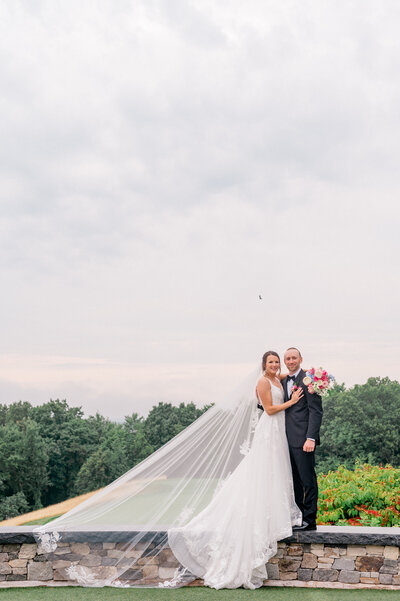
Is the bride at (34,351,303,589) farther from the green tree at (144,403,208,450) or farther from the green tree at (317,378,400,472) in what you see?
the green tree at (144,403,208,450)

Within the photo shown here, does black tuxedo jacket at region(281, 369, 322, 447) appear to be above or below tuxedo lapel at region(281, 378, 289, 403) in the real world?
below

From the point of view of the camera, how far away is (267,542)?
6574 mm

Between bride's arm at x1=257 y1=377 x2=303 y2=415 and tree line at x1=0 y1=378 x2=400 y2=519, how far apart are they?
1324 inches

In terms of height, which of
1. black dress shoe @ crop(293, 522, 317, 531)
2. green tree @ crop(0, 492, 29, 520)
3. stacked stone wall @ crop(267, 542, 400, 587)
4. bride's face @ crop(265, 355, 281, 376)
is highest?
bride's face @ crop(265, 355, 281, 376)

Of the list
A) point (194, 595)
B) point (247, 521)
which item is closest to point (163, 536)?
point (194, 595)

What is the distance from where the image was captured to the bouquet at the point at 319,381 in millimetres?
6676

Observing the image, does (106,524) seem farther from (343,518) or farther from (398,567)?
(343,518)

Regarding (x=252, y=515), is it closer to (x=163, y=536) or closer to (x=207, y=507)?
(x=207, y=507)

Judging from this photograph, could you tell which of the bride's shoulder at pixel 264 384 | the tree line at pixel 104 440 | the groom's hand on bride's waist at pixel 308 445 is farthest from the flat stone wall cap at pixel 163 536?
the tree line at pixel 104 440

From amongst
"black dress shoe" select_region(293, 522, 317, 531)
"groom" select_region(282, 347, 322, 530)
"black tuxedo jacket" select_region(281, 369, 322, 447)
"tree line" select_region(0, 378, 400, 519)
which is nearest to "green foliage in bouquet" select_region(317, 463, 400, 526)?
"black dress shoe" select_region(293, 522, 317, 531)

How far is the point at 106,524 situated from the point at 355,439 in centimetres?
3733

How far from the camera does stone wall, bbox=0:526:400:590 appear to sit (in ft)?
22.2

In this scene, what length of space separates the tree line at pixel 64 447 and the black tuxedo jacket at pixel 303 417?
39880 millimetres

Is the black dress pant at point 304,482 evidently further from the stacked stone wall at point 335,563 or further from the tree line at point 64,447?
the tree line at point 64,447
